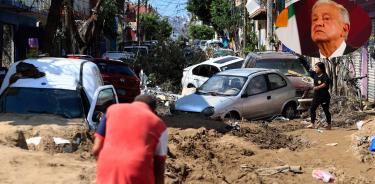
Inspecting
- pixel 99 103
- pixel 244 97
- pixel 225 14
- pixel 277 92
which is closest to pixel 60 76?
pixel 99 103

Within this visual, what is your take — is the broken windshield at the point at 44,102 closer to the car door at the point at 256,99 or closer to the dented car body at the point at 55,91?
the dented car body at the point at 55,91

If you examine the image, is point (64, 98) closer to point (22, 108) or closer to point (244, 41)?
point (22, 108)

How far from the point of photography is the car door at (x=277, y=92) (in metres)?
15.8

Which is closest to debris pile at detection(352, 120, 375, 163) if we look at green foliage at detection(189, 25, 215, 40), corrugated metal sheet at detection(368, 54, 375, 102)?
corrugated metal sheet at detection(368, 54, 375, 102)

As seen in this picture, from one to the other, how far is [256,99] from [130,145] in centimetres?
1101

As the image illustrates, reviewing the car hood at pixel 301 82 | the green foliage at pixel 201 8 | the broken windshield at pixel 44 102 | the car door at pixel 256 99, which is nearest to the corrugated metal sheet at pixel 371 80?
the car hood at pixel 301 82

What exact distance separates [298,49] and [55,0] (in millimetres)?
7602

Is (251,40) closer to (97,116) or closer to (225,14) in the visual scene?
(225,14)

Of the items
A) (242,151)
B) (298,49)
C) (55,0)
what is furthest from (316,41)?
(55,0)

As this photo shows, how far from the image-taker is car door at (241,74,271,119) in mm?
15016

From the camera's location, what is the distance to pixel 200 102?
14.7m

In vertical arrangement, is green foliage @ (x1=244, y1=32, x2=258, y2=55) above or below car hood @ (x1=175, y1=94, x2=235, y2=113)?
above

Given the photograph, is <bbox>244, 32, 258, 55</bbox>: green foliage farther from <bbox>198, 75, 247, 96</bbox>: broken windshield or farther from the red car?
<bbox>198, 75, 247, 96</bbox>: broken windshield

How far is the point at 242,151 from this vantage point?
11.1m
